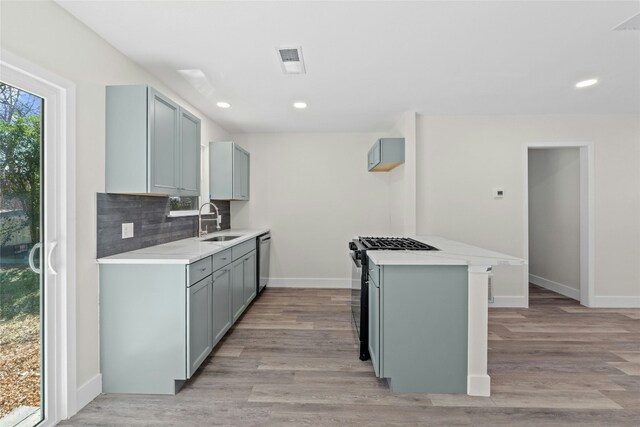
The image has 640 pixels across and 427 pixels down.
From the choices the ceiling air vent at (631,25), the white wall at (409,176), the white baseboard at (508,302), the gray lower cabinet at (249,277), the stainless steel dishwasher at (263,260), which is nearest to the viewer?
the ceiling air vent at (631,25)

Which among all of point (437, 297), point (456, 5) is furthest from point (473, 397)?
point (456, 5)

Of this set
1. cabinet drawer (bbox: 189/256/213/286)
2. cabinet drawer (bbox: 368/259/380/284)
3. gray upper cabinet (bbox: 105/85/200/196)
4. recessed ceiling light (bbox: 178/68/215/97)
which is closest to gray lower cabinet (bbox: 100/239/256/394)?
cabinet drawer (bbox: 189/256/213/286)

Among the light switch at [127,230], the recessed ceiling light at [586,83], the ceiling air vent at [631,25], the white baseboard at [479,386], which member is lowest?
the white baseboard at [479,386]

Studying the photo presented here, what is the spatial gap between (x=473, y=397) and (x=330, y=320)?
172 cm

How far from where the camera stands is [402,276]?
2.19 m

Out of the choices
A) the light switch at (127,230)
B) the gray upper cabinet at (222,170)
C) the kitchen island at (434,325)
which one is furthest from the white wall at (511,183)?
the light switch at (127,230)

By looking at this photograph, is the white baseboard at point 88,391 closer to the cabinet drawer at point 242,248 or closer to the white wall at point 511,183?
the cabinet drawer at point 242,248

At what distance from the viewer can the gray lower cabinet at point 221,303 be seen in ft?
8.79

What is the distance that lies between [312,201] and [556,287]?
152 inches

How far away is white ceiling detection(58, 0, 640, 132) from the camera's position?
1.95 meters

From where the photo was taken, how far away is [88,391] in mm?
2080

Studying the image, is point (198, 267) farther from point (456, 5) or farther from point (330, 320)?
point (456, 5)

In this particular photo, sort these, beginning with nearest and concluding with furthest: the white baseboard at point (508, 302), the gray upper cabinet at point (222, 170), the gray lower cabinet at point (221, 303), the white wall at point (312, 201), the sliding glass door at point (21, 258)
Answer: the sliding glass door at point (21, 258), the gray lower cabinet at point (221, 303), the white baseboard at point (508, 302), the gray upper cabinet at point (222, 170), the white wall at point (312, 201)

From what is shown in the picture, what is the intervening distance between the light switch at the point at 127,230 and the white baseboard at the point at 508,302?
4.07 m
